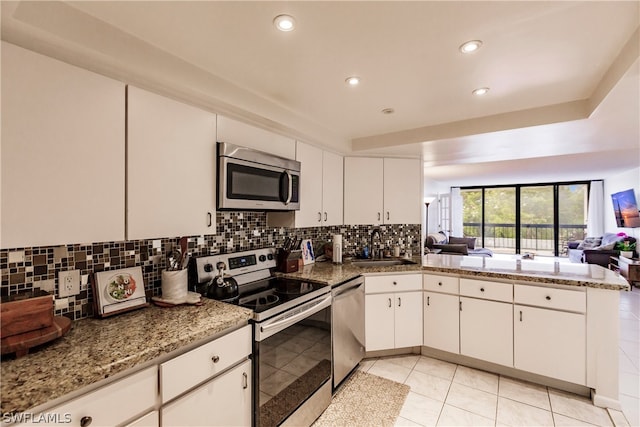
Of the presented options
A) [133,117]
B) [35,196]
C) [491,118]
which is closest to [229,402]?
[35,196]

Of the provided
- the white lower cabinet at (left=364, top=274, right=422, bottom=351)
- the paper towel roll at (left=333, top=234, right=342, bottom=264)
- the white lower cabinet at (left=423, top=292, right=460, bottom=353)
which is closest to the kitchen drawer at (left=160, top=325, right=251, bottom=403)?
the white lower cabinet at (left=364, top=274, right=422, bottom=351)

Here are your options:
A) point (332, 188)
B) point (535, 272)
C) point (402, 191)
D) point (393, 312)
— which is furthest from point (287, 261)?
point (535, 272)

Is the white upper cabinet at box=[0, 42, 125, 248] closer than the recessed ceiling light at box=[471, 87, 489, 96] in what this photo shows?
Yes

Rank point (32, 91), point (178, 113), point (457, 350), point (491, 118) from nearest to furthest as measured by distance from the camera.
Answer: point (32, 91) < point (178, 113) < point (491, 118) < point (457, 350)

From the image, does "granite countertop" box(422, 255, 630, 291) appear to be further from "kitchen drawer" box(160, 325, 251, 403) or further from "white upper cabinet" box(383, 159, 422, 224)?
"kitchen drawer" box(160, 325, 251, 403)

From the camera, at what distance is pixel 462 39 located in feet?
4.70

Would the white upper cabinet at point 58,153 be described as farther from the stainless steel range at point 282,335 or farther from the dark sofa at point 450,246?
the dark sofa at point 450,246

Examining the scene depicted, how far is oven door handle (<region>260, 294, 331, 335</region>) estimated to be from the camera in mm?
1588

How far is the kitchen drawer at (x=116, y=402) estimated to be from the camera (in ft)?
3.05

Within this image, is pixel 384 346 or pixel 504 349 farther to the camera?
pixel 384 346

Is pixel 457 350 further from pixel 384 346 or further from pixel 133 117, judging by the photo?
pixel 133 117

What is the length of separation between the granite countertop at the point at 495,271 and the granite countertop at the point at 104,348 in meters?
0.98

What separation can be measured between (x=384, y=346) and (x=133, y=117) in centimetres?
270

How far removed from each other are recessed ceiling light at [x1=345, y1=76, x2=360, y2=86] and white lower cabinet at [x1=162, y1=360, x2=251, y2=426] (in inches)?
70.8
